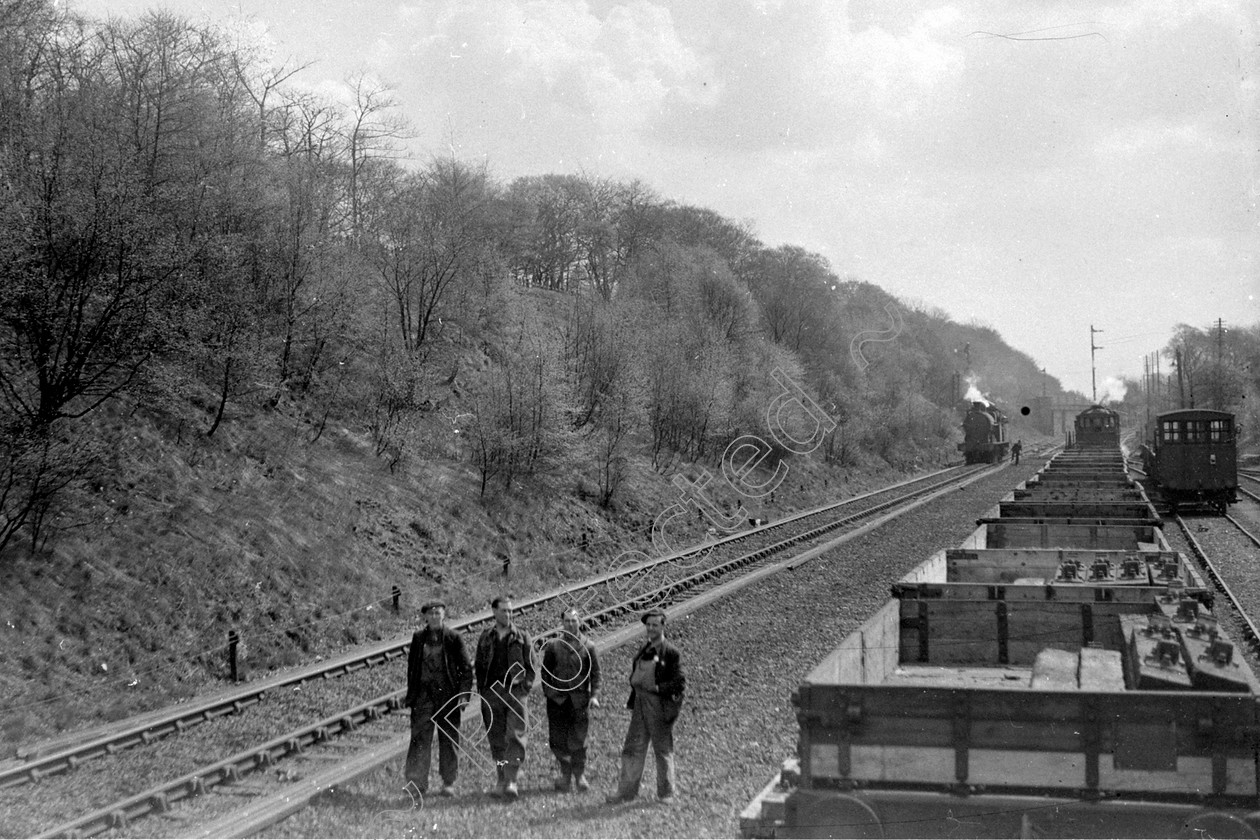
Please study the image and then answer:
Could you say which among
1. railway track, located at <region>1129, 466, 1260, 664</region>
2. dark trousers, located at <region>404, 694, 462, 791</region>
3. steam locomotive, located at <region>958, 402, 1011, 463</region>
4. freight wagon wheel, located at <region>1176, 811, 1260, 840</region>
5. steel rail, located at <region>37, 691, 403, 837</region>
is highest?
steam locomotive, located at <region>958, 402, 1011, 463</region>

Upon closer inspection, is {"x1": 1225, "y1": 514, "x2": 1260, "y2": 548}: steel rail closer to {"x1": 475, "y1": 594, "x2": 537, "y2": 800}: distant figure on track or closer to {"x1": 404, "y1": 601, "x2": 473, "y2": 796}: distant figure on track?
{"x1": 475, "y1": 594, "x2": 537, "y2": 800}: distant figure on track

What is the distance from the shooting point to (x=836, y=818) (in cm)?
534

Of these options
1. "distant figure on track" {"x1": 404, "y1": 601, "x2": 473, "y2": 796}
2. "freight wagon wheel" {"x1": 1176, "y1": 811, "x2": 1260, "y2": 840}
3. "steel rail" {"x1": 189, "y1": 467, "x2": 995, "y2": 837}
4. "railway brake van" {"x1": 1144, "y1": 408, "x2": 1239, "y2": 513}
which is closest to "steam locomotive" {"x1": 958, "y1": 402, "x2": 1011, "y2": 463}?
"railway brake van" {"x1": 1144, "y1": 408, "x2": 1239, "y2": 513}

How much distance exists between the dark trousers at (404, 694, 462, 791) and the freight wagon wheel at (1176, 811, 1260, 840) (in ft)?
17.7

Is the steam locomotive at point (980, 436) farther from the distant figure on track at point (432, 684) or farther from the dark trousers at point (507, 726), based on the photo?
the distant figure on track at point (432, 684)

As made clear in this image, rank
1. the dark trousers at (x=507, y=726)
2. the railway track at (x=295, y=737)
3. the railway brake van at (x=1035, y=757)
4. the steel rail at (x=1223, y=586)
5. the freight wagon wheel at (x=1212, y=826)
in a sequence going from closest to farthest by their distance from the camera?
1. the freight wagon wheel at (x=1212, y=826)
2. the railway brake van at (x=1035, y=757)
3. the railway track at (x=295, y=737)
4. the dark trousers at (x=507, y=726)
5. the steel rail at (x=1223, y=586)

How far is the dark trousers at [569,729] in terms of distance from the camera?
324 inches

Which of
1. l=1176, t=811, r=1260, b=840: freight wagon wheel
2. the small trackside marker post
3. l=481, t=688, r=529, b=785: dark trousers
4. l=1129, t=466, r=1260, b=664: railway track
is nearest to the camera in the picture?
l=1176, t=811, r=1260, b=840: freight wagon wheel

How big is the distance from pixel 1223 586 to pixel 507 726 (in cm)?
1549

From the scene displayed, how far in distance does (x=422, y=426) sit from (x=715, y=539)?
8225 mm

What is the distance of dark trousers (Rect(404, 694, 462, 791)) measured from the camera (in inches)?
323

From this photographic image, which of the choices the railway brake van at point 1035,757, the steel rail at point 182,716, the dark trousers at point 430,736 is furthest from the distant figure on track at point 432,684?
the steel rail at point 182,716

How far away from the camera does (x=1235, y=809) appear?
4.81 metres

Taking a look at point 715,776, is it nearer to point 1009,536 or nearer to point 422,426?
point 1009,536
